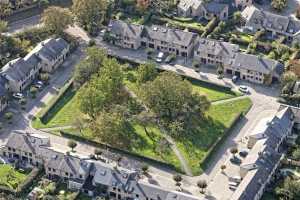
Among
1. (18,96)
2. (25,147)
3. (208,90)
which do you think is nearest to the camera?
(25,147)

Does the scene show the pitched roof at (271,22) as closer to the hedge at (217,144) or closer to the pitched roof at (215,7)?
the pitched roof at (215,7)

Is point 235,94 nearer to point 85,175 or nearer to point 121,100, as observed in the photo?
point 121,100

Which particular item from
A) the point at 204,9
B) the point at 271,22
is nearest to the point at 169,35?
the point at 204,9

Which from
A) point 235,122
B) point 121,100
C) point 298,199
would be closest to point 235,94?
point 235,122

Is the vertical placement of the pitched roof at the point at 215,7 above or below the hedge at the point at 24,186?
above

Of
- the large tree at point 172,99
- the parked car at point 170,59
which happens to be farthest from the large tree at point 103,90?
the parked car at point 170,59

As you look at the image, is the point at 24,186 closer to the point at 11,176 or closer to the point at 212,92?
the point at 11,176
